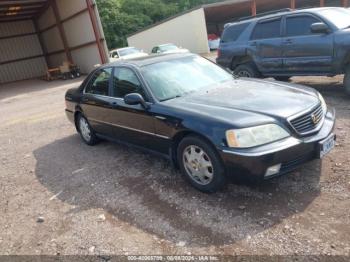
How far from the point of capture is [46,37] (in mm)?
25953

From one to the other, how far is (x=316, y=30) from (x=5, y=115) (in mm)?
10391

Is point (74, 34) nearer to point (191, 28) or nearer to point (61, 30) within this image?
point (61, 30)

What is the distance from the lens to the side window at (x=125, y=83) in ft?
15.2

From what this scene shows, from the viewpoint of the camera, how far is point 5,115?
12.1 meters

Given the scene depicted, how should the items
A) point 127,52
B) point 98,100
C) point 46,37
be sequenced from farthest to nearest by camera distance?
point 46,37 < point 127,52 < point 98,100

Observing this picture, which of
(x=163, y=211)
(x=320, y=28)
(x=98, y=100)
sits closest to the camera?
(x=163, y=211)

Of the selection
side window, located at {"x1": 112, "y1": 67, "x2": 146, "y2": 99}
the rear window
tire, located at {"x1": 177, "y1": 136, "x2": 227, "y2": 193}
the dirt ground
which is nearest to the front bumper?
tire, located at {"x1": 177, "y1": 136, "x2": 227, "y2": 193}

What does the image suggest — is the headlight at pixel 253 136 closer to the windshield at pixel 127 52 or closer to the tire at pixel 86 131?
the tire at pixel 86 131

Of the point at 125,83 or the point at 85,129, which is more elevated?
the point at 125,83

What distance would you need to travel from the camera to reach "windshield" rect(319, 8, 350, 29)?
22.5ft

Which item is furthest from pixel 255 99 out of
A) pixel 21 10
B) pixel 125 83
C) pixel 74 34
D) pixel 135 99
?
pixel 21 10

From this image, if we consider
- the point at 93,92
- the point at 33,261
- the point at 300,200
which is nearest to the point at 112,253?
the point at 33,261

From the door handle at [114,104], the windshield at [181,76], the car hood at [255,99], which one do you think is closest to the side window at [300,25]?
the windshield at [181,76]

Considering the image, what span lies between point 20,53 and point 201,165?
26987 millimetres
